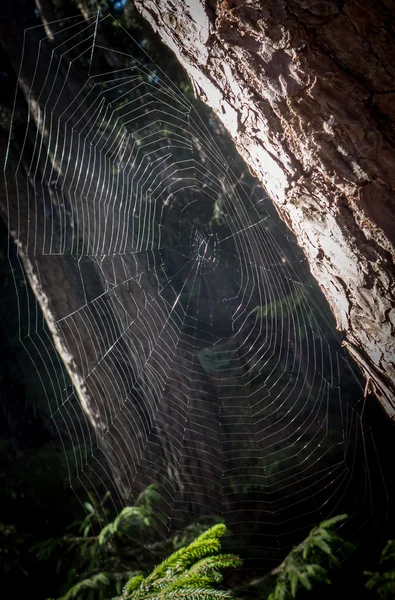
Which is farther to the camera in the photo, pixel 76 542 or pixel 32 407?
pixel 32 407

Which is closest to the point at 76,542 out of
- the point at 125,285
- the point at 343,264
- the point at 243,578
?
the point at 243,578

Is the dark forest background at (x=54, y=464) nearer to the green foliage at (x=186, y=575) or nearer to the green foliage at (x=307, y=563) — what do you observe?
the green foliage at (x=307, y=563)

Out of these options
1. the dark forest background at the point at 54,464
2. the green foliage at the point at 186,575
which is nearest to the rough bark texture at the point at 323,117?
the green foliage at the point at 186,575

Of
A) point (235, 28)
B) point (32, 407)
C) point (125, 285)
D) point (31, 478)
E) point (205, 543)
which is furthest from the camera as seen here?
point (32, 407)

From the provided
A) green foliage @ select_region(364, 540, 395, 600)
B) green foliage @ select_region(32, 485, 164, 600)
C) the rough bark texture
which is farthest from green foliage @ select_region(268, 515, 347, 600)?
the rough bark texture

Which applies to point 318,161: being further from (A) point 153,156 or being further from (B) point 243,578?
(A) point 153,156

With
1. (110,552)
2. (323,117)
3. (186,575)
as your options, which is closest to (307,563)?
(110,552)

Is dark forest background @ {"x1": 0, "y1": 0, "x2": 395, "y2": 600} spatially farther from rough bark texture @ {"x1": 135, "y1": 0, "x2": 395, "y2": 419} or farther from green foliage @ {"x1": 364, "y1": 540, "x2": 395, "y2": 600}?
rough bark texture @ {"x1": 135, "y1": 0, "x2": 395, "y2": 419}
